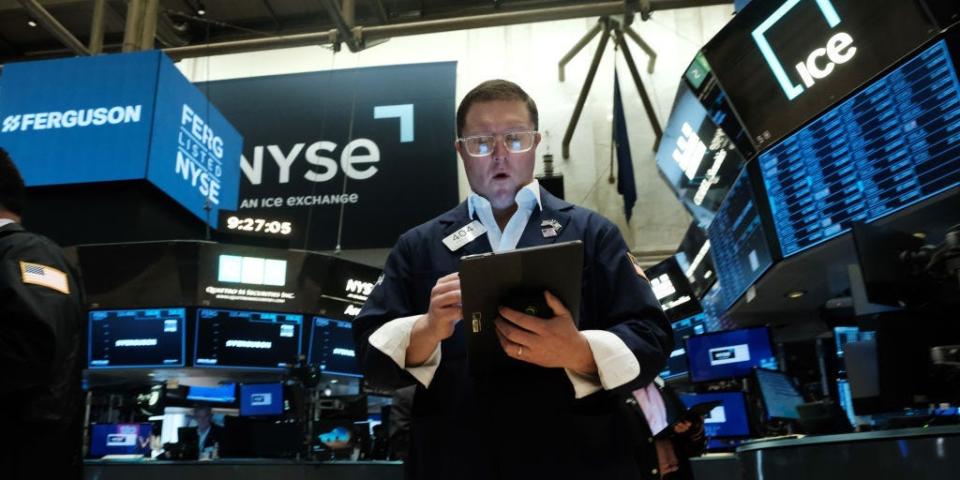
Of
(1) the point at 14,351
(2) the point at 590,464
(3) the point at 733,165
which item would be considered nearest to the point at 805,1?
(3) the point at 733,165

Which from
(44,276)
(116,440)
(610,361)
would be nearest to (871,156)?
(610,361)

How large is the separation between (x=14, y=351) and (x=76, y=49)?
10.0 meters

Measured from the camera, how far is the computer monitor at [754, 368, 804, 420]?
16.9 feet

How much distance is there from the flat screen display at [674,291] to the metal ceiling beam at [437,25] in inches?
132

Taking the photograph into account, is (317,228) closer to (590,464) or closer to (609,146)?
(609,146)

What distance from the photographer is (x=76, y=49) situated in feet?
33.9

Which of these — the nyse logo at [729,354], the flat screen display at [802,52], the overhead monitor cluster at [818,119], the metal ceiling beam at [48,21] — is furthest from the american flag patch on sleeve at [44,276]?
the metal ceiling beam at [48,21]

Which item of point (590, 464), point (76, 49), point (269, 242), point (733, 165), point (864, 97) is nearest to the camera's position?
point (590, 464)

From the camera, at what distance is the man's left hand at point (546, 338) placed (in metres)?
1.27

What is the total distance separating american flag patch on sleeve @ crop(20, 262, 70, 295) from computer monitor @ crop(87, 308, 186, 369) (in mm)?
5936

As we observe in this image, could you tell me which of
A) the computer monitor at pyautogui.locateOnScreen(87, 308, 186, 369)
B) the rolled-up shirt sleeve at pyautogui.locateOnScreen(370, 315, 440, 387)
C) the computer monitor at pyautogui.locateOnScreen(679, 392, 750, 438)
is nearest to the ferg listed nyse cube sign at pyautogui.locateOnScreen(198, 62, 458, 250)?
the computer monitor at pyautogui.locateOnScreen(87, 308, 186, 369)

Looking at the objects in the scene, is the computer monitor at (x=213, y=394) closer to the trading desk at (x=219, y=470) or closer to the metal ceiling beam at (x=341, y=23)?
the trading desk at (x=219, y=470)

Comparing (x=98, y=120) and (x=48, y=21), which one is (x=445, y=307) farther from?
(x=48, y=21)

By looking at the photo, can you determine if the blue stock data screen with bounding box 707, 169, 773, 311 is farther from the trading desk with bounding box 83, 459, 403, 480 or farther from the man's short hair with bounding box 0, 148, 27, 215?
the man's short hair with bounding box 0, 148, 27, 215
